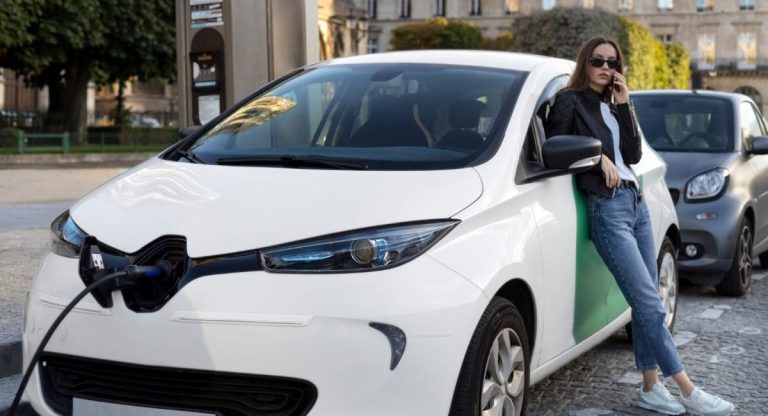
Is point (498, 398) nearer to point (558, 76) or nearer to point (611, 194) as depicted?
point (611, 194)

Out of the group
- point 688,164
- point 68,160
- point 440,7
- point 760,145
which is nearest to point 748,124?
point 760,145

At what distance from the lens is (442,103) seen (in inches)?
190

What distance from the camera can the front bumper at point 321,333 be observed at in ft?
11.5

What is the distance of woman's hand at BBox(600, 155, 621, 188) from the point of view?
4836 millimetres

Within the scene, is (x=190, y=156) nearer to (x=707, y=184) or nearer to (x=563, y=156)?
(x=563, y=156)

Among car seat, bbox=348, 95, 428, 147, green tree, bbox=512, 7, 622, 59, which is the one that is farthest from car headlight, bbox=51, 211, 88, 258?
green tree, bbox=512, 7, 622, 59

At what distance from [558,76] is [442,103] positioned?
2.59ft

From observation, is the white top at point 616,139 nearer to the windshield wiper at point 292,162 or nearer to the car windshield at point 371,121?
the car windshield at point 371,121

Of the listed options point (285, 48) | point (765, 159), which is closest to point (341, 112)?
point (285, 48)

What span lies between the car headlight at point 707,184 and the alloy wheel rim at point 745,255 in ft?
1.35

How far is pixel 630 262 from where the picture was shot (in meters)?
4.88

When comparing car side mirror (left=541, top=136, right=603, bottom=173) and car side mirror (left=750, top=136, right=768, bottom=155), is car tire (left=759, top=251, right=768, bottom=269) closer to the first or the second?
car side mirror (left=750, top=136, right=768, bottom=155)

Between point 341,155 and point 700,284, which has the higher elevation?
point 341,155

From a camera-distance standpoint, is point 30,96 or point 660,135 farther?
point 30,96
